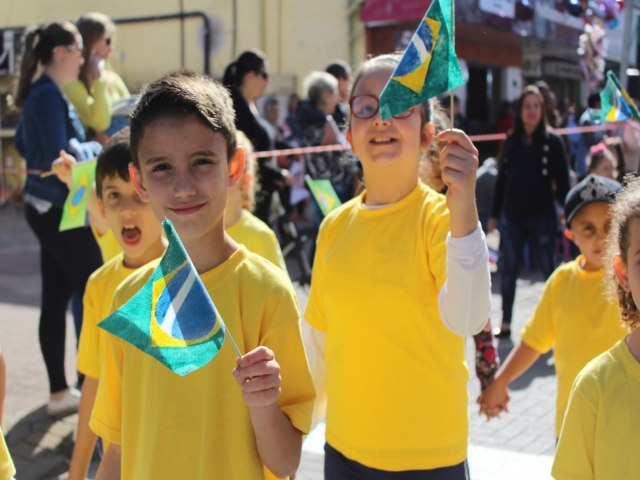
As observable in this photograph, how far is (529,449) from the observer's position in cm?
443

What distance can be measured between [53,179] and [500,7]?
12.2 m

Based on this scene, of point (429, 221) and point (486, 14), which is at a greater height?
point (486, 14)

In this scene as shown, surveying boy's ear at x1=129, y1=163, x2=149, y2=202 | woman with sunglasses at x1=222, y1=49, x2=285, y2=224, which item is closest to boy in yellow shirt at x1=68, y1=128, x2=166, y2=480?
boy's ear at x1=129, y1=163, x2=149, y2=202

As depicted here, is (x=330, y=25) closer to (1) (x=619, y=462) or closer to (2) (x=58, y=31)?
(2) (x=58, y=31)

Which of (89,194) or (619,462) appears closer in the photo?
(619,462)

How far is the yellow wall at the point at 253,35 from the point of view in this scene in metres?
14.9

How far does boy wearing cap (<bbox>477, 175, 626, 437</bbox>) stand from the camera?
298 centimetres

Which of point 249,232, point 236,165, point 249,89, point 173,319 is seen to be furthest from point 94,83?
point 173,319

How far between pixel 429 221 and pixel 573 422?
780mm

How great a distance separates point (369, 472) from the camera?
2488 mm

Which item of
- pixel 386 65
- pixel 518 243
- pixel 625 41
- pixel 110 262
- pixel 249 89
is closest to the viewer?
pixel 386 65

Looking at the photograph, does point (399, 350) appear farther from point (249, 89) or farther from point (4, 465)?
point (249, 89)

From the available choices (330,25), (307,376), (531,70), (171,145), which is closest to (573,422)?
(307,376)

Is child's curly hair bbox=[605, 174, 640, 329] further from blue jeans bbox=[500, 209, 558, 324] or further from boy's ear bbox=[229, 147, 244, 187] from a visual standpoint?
blue jeans bbox=[500, 209, 558, 324]
